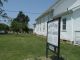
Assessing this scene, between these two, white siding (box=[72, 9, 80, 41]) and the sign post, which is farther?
white siding (box=[72, 9, 80, 41])

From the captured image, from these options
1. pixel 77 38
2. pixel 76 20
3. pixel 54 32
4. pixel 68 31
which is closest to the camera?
pixel 54 32

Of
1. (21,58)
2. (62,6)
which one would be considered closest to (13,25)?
(62,6)

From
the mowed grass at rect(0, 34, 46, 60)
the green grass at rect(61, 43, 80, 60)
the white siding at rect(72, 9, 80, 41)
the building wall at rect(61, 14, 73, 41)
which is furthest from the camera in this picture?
the building wall at rect(61, 14, 73, 41)

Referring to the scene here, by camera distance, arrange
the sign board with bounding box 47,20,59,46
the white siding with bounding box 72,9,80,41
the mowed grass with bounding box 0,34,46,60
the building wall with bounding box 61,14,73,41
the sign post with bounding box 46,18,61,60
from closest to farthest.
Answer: the sign post with bounding box 46,18,61,60 → the sign board with bounding box 47,20,59,46 → the mowed grass with bounding box 0,34,46,60 → the white siding with bounding box 72,9,80,41 → the building wall with bounding box 61,14,73,41

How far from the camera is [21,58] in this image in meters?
12.3

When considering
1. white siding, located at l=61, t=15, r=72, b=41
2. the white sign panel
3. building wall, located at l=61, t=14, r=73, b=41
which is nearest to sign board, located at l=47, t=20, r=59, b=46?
the white sign panel

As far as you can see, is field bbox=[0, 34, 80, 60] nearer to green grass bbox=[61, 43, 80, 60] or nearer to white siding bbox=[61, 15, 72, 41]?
green grass bbox=[61, 43, 80, 60]

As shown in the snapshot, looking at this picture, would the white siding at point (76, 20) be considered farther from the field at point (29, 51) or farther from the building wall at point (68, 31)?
the field at point (29, 51)

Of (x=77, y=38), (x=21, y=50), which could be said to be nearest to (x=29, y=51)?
(x=21, y=50)

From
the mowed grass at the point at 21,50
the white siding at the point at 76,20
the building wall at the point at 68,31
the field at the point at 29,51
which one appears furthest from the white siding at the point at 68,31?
the field at the point at 29,51

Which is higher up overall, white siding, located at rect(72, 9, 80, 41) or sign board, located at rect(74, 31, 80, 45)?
white siding, located at rect(72, 9, 80, 41)

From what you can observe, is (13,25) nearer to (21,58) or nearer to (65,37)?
(65,37)

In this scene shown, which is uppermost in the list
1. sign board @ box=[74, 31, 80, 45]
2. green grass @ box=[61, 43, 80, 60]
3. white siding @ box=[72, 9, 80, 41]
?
white siding @ box=[72, 9, 80, 41]

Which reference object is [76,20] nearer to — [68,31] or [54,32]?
[68,31]
